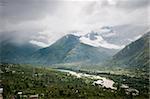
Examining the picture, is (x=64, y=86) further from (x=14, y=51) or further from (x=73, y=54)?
(x=73, y=54)

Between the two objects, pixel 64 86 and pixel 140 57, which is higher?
pixel 140 57

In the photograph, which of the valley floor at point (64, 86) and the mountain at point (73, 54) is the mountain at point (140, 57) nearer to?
the mountain at point (73, 54)

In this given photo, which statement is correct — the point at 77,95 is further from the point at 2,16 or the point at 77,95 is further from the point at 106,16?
the point at 2,16

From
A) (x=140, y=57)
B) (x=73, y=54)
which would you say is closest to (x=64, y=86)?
(x=73, y=54)

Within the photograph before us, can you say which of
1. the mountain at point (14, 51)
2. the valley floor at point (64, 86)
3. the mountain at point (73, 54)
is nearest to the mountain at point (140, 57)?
the mountain at point (73, 54)

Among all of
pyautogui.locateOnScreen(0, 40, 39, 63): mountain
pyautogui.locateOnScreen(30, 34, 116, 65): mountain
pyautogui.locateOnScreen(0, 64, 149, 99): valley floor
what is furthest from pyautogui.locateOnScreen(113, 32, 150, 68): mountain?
pyautogui.locateOnScreen(0, 40, 39, 63): mountain

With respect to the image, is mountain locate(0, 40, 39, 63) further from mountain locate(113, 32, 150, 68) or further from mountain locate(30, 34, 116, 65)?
mountain locate(113, 32, 150, 68)

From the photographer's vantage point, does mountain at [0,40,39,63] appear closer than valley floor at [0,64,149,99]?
Yes
